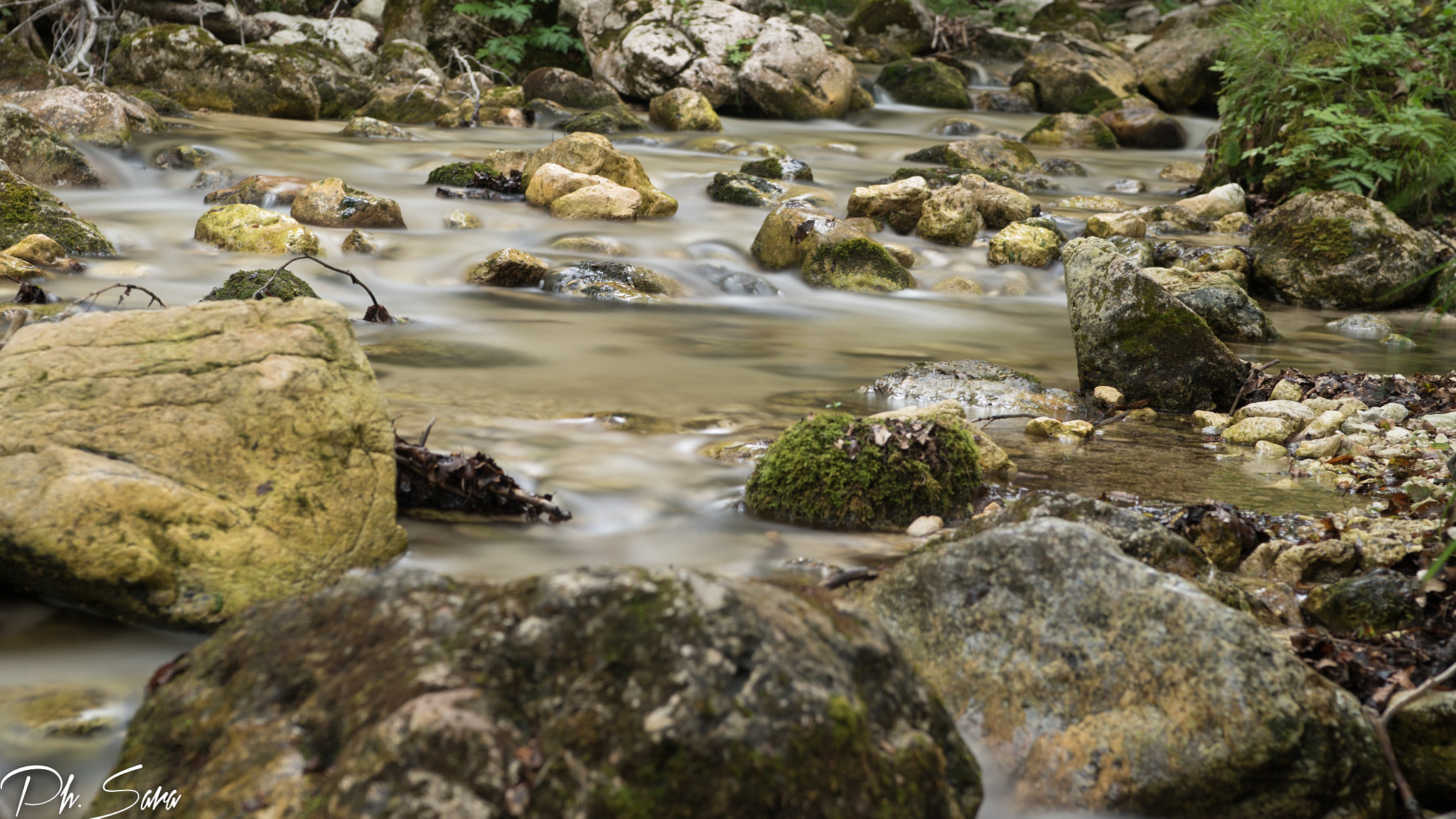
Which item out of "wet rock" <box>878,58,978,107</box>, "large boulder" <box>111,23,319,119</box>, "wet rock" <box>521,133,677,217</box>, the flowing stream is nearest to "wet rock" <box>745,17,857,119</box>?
"wet rock" <box>878,58,978,107</box>

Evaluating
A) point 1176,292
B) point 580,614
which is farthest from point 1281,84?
point 580,614

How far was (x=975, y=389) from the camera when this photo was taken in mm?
6234

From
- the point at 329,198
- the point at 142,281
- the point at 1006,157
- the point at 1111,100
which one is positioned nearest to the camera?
the point at 142,281

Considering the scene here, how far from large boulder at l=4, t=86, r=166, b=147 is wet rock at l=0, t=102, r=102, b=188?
2.97 feet

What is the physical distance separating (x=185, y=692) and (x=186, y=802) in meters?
0.24

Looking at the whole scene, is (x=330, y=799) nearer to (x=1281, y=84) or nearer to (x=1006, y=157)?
(x=1281, y=84)

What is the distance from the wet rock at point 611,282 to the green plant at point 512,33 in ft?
41.3

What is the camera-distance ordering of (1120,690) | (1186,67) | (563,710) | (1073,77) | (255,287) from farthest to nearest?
(1073,77) → (1186,67) → (255,287) → (1120,690) → (563,710)

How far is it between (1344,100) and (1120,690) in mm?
12796

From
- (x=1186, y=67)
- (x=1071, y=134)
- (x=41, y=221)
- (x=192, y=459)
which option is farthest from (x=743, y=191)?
(x=1186, y=67)

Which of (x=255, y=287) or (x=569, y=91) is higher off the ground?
(x=569, y=91)

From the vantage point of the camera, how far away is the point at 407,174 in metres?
12.9

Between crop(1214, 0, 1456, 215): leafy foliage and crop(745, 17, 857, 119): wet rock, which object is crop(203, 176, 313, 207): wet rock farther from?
crop(1214, 0, 1456, 215): leafy foliage

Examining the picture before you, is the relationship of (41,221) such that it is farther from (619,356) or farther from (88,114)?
(619,356)
